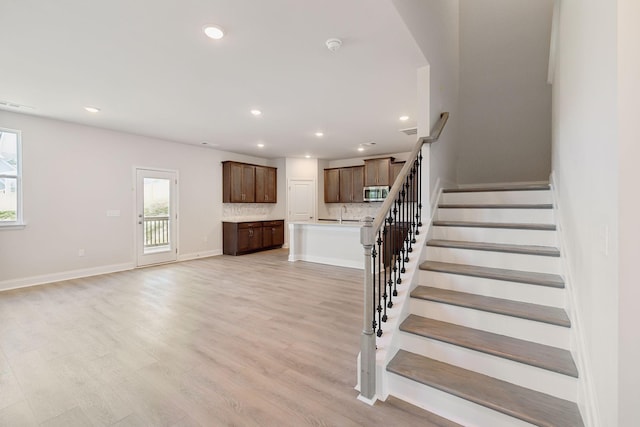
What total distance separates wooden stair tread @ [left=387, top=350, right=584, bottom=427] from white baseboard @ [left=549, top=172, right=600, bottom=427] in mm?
85

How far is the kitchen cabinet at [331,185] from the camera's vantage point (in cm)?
862

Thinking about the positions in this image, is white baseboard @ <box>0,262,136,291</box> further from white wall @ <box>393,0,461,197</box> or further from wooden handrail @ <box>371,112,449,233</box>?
white wall @ <box>393,0,461,197</box>

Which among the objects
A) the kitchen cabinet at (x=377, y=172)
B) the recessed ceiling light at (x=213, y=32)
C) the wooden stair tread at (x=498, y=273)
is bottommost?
the wooden stair tread at (x=498, y=273)

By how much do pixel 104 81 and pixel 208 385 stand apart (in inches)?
138

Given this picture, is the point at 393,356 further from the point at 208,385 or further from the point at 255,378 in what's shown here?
the point at 208,385

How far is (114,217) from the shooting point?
5348 millimetres

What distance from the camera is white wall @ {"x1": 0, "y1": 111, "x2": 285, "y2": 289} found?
14.4 ft

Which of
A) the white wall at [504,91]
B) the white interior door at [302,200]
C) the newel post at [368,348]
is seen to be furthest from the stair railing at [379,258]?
the white interior door at [302,200]

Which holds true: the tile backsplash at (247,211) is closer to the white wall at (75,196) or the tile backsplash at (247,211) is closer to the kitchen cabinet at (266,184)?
the kitchen cabinet at (266,184)

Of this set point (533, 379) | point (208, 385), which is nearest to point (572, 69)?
point (533, 379)

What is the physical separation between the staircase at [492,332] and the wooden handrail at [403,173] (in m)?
0.74

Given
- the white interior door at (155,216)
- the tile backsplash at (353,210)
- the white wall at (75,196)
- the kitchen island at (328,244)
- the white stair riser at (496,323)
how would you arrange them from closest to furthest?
the white stair riser at (496,323) < the white wall at (75,196) < the kitchen island at (328,244) < the white interior door at (155,216) < the tile backsplash at (353,210)

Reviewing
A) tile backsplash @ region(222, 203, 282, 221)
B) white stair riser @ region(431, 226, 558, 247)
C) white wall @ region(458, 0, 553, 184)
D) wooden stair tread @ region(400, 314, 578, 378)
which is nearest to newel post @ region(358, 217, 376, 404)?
wooden stair tread @ region(400, 314, 578, 378)

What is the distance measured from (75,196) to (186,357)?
14.2 ft
